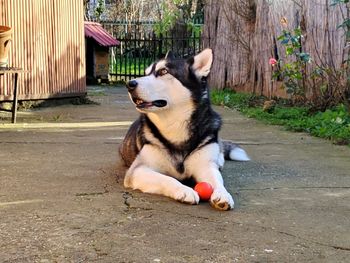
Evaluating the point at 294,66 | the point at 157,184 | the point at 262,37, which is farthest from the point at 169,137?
the point at 262,37

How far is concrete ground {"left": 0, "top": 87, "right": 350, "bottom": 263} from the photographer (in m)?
2.96

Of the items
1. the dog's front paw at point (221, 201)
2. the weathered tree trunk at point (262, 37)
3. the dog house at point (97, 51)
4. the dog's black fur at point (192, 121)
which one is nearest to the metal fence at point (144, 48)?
the dog house at point (97, 51)

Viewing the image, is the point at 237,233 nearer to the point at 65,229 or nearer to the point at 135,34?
the point at 65,229

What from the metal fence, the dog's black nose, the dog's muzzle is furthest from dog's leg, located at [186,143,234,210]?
the metal fence

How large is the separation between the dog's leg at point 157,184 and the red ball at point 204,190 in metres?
Result: 0.09

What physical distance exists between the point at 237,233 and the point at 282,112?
6.30 meters

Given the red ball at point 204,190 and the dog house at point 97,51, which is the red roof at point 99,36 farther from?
the red ball at point 204,190

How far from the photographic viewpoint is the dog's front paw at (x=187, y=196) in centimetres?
390

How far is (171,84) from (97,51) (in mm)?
15059

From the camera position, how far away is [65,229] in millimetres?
3314

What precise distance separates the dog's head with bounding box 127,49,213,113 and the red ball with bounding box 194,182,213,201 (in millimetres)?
686

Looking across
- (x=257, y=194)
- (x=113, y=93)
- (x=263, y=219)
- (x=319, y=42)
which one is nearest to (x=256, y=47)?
(x=319, y=42)

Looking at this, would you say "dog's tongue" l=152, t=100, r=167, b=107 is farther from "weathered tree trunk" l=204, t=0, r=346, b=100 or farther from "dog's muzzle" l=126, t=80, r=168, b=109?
"weathered tree trunk" l=204, t=0, r=346, b=100

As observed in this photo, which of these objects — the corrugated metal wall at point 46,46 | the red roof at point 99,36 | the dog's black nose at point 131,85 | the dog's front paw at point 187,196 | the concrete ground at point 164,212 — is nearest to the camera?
the concrete ground at point 164,212
